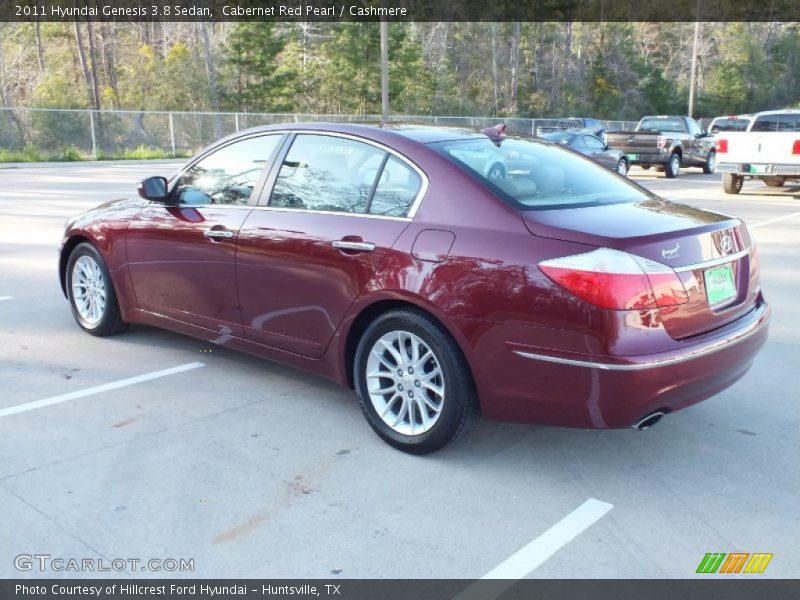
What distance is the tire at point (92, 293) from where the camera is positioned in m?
6.01

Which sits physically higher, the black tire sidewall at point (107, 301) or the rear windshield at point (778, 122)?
the rear windshield at point (778, 122)

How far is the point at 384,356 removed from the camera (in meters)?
4.27

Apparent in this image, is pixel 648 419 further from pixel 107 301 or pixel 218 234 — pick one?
pixel 107 301

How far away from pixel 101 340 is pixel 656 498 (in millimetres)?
4195

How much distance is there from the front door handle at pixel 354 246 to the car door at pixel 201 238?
0.83 m

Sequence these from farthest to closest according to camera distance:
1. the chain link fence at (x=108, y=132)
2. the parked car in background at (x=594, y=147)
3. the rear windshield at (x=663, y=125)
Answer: the chain link fence at (x=108, y=132), the rear windshield at (x=663, y=125), the parked car in background at (x=594, y=147)

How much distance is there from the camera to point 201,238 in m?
5.12

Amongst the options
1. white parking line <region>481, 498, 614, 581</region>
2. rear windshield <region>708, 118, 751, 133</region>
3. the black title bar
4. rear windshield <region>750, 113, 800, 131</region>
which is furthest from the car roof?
the black title bar

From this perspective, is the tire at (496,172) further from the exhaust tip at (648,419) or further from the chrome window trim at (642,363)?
the exhaust tip at (648,419)

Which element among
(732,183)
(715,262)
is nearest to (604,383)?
(715,262)

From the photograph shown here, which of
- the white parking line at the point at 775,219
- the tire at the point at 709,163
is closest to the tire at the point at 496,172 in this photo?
the white parking line at the point at 775,219

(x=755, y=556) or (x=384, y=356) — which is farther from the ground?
(x=384, y=356)

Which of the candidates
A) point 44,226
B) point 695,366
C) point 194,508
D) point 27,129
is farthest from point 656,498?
point 27,129

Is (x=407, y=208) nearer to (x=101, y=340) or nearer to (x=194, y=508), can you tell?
(x=194, y=508)
